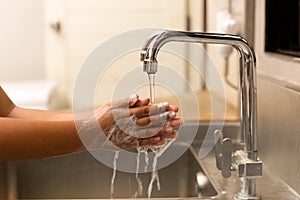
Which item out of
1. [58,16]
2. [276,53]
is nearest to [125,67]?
[58,16]

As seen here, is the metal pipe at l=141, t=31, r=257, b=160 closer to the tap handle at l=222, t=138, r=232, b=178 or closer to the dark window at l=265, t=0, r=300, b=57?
the tap handle at l=222, t=138, r=232, b=178

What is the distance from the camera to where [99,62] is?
3.24ft

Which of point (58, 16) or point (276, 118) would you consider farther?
point (58, 16)

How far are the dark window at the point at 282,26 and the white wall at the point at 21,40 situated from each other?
1873 mm

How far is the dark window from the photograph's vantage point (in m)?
1.17

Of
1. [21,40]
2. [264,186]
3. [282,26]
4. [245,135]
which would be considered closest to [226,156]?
[245,135]

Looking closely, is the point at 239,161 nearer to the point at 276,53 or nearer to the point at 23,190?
the point at 276,53

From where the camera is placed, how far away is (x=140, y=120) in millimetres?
765

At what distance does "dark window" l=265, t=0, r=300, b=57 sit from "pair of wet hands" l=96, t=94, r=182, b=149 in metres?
0.48

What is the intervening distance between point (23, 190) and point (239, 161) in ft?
1.91

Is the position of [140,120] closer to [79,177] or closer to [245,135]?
[245,135]

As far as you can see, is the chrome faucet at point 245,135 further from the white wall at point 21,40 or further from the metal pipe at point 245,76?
the white wall at point 21,40

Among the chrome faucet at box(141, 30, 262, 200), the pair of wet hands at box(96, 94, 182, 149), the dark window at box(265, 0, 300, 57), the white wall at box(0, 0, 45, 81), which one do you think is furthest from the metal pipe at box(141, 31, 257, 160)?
the white wall at box(0, 0, 45, 81)

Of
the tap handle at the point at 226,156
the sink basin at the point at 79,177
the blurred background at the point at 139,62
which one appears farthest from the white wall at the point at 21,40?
the tap handle at the point at 226,156
